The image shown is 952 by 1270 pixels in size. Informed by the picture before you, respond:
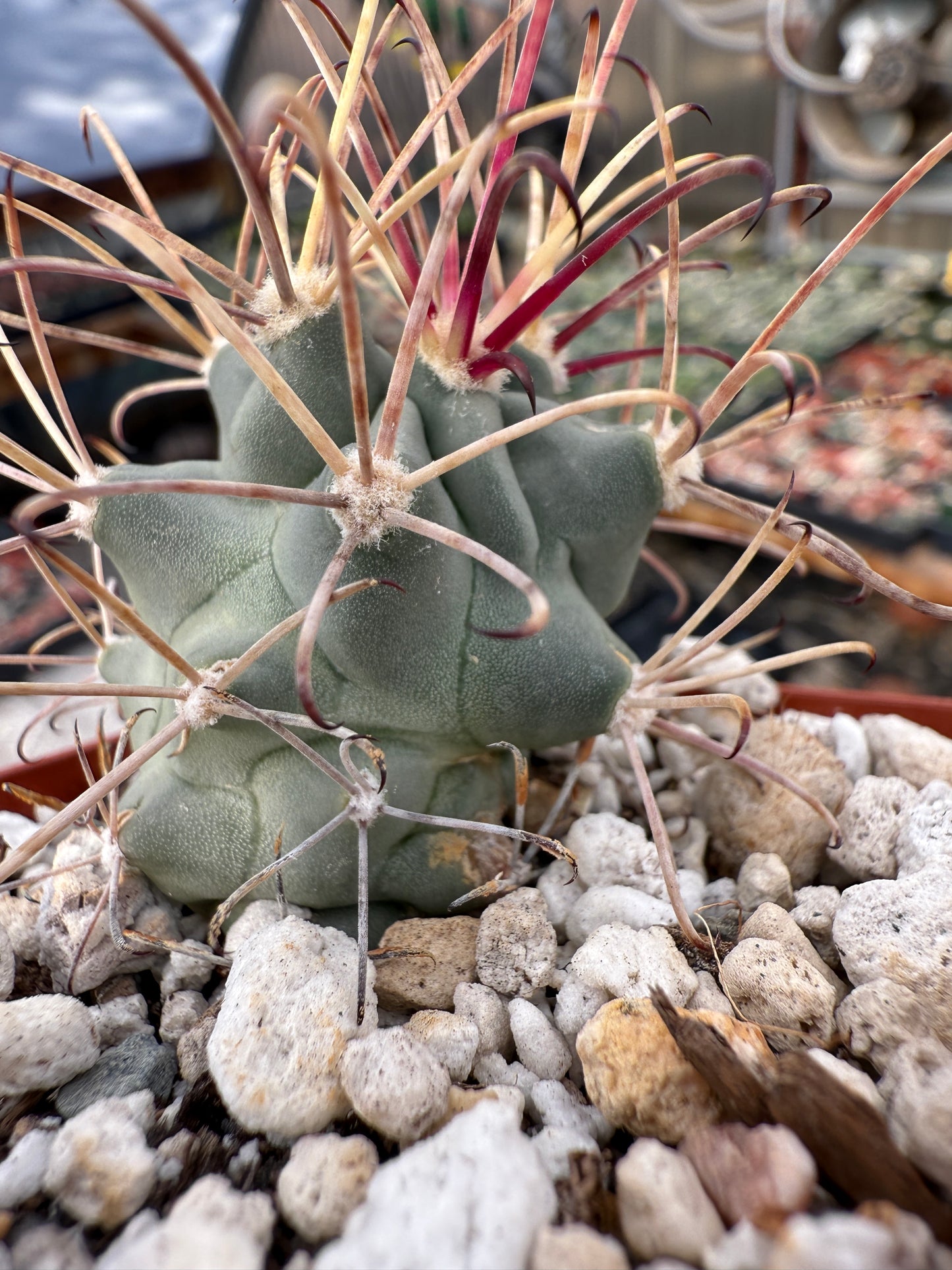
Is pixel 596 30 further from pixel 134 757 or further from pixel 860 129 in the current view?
pixel 860 129

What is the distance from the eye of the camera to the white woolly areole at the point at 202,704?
419mm

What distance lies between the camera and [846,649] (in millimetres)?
502

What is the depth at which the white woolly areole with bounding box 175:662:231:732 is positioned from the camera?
419 mm

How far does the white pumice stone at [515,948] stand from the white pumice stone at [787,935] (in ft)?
0.33

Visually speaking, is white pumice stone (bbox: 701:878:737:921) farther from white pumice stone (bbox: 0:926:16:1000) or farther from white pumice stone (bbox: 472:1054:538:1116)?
white pumice stone (bbox: 0:926:16:1000)

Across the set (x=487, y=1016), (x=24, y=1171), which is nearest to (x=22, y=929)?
(x=24, y=1171)

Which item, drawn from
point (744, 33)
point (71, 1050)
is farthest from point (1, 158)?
point (744, 33)

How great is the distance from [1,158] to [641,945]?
18.6 inches

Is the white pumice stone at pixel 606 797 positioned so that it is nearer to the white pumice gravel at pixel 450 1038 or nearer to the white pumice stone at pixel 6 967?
the white pumice gravel at pixel 450 1038

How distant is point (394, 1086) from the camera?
36cm

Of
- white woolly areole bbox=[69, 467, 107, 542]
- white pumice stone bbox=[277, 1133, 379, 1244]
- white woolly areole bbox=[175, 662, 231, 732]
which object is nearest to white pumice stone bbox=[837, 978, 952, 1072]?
white pumice stone bbox=[277, 1133, 379, 1244]

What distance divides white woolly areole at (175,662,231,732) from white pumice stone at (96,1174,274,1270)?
184 mm

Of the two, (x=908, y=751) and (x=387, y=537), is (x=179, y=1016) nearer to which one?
(x=387, y=537)

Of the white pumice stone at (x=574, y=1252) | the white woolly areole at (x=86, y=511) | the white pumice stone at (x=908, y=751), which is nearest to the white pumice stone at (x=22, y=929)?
the white woolly areole at (x=86, y=511)
